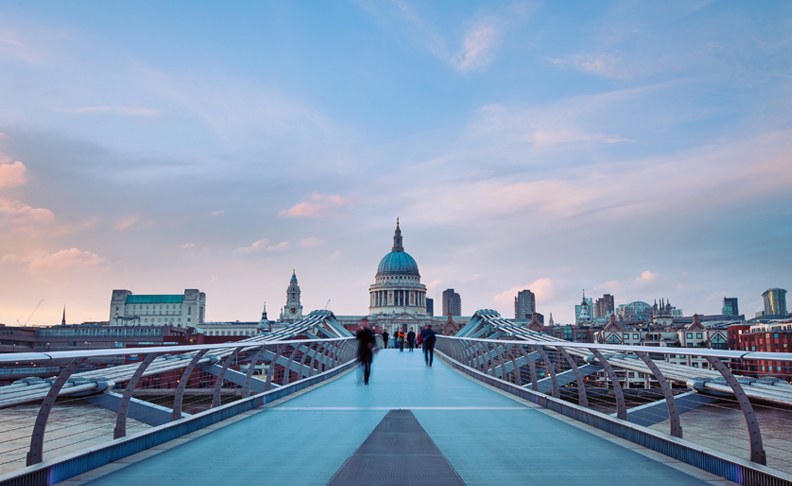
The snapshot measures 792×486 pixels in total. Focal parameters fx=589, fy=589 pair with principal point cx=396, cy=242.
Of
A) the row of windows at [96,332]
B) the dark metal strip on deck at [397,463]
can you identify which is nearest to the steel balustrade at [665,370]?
the dark metal strip on deck at [397,463]

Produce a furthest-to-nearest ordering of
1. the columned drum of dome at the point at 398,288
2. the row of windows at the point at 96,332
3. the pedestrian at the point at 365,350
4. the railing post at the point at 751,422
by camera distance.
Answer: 1. the columned drum of dome at the point at 398,288
2. the row of windows at the point at 96,332
3. the pedestrian at the point at 365,350
4. the railing post at the point at 751,422

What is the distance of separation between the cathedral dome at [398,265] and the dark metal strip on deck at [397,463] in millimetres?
161110

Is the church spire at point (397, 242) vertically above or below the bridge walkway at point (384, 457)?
above

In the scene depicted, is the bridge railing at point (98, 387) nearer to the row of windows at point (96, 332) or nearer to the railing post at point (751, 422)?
the railing post at point (751, 422)

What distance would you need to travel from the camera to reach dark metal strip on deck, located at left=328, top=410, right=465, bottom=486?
15.9 ft

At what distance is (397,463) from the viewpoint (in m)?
5.44

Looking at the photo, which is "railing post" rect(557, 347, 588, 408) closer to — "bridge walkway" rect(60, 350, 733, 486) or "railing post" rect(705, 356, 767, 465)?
"bridge walkway" rect(60, 350, 733, 486)

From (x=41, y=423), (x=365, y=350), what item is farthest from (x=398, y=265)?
(x=41, y=423)

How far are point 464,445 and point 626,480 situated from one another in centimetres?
187

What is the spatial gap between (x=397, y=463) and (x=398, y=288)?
156664 millimetres

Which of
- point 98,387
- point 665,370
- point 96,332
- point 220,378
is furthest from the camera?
point 96,332

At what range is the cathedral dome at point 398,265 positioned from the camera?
168875mm

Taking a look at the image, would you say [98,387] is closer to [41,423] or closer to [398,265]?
[41,423]

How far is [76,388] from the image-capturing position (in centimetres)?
731
